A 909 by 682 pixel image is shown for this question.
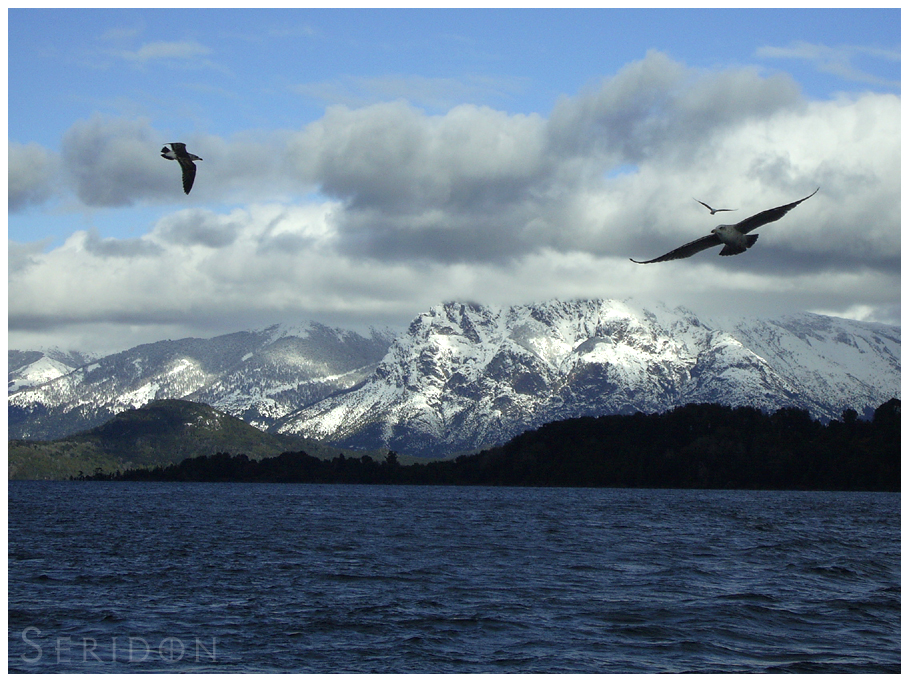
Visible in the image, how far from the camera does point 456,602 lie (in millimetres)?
69812

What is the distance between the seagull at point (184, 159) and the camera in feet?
121

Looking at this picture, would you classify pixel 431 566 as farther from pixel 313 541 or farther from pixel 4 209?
pixel 4 209

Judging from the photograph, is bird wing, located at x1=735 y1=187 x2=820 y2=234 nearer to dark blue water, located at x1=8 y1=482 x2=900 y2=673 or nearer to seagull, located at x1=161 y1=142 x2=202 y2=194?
seagull, located at x1=161 y1=142 x2=202 y2=194

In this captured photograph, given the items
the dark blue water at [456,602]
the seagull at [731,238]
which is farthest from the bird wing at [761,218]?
the dark blue water at [456,602]

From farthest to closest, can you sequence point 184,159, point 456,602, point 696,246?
point 456,602 < point 184,159 < point 696,246

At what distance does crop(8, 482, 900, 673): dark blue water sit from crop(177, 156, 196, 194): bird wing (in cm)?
2420

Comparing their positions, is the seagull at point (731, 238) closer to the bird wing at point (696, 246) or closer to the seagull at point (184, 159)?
the bird wing at point (696, 246)

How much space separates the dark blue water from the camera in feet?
174

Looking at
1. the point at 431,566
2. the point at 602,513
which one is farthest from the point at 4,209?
the point at 602,513

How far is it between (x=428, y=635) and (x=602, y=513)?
435 feet

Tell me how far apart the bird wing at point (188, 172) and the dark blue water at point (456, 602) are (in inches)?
953

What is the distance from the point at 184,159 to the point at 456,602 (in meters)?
40.5

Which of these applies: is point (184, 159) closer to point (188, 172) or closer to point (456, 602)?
→ point (188, 172)

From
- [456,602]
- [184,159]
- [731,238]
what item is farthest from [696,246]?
[456,602]
